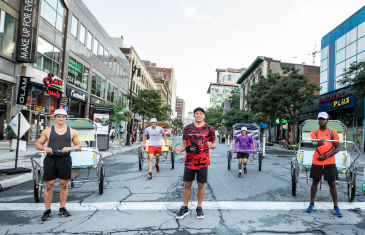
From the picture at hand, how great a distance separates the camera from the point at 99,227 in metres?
3.74

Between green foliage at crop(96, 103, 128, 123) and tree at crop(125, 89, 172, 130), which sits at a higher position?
tree at crop(125, 89, 172, 130)

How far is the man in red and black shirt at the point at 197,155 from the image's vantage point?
13.9 feet

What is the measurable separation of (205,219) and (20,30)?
17129mm

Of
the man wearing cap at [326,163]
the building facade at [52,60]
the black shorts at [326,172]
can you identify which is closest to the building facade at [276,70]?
the building facade at [52,60]

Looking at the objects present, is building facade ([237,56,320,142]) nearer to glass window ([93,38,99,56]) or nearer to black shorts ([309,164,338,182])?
glass window ([93,38,99,56])

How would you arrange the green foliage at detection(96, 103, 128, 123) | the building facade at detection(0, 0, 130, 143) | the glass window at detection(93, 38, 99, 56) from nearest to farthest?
the building facade at detection(0, 0, 130, 143)
the green foliage at detection(96, 103, 128, 123)
the glass window at detection(93, 38, 99, 56)

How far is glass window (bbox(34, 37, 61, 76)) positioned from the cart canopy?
13.3m

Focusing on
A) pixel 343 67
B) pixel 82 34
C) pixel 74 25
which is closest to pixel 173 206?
pixel 74 25

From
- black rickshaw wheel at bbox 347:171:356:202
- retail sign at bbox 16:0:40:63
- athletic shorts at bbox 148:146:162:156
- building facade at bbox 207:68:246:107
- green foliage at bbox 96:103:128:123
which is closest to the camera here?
black rickshaw wheel at bbox 347:171:356:202

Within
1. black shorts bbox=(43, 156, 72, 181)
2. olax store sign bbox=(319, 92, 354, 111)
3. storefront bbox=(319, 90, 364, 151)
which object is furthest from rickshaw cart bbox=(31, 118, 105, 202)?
olax store sign bbox=(319, 92, 354, 111)

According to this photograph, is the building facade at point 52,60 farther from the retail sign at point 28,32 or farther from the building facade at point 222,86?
the building facade at point 222,86

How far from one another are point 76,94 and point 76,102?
1153mm

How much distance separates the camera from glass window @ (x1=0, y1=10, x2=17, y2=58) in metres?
14.8

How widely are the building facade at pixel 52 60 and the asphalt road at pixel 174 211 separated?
4836 mm
